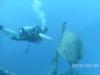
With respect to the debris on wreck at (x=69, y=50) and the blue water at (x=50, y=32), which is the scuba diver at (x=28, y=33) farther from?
the debris on wreck at (x=69, y=50)

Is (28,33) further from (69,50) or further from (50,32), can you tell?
(69,50)

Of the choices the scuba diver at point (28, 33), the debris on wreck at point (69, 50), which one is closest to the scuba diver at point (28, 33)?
the scuba diver at point (28, 33)

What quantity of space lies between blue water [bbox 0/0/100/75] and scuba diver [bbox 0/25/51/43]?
32 mm

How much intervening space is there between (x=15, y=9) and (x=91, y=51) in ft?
2.29

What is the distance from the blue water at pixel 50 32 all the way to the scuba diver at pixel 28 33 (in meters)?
0.03

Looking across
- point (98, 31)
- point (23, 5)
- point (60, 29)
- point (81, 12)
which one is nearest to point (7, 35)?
point (23, 5)

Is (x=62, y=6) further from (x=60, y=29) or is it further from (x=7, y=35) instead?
(x=7, y=35)

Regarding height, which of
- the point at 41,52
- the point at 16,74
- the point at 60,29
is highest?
the point at 60,29

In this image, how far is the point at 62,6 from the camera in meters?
1.66

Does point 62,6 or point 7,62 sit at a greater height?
point 62,6

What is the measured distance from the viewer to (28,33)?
1.65 m

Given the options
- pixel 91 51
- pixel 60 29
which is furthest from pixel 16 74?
pixel 91 51

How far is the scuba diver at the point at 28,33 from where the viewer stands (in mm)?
1654

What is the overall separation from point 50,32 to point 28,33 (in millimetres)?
175
